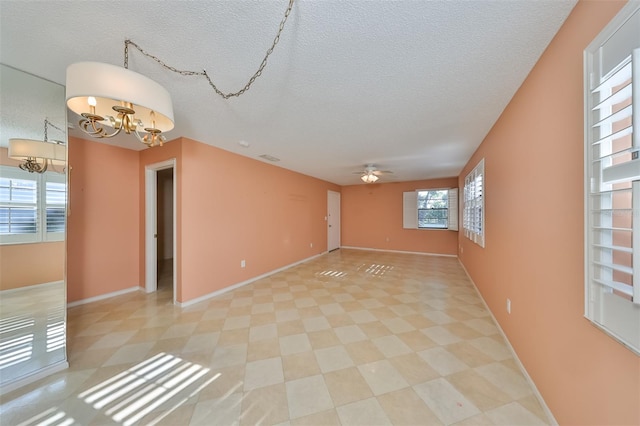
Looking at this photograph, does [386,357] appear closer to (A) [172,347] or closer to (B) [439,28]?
(A) [172,347]

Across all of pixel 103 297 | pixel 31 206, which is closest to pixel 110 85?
pixel 31 206

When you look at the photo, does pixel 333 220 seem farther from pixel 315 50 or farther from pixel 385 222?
pixel 315 50

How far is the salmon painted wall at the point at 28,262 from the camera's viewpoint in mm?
1651

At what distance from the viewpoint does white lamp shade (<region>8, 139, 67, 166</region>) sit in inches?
64.0

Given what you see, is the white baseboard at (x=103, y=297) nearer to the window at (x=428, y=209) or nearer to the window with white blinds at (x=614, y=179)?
the window with white blinds at (x=614, y=179)

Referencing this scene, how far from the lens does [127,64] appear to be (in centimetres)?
146

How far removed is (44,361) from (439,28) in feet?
11.9

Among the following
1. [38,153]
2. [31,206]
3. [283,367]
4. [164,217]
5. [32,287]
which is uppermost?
[38,153]

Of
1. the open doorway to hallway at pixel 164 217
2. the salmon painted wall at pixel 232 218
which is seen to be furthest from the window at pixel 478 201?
the open doorway to hallway at pixel 164 217

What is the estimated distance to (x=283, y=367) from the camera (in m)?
1.78

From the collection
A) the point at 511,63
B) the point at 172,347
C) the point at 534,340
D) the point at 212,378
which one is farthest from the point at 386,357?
the point at 511,63

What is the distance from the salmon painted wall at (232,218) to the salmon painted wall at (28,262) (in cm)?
111

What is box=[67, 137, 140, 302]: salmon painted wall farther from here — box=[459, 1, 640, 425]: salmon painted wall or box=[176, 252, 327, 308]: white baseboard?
box=[459, 1, 640, 425]: salmon painted wall

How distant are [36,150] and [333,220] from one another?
5989 mm
